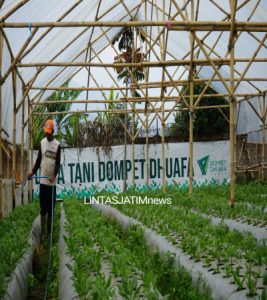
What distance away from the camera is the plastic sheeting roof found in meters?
9.12

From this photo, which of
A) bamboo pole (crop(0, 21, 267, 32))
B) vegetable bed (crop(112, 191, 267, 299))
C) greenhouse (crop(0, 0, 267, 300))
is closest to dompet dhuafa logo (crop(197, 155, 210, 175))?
greenhouse (crop(0, 0, 267, 300))

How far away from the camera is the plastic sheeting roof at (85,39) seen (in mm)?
9125

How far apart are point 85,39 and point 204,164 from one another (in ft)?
23.9

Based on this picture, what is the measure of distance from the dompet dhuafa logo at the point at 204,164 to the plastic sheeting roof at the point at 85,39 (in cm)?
166

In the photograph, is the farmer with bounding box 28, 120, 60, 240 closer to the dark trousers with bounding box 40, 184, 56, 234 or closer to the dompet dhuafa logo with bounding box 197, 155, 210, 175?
the dark trousers with bounding box 40, 184, 56, 234

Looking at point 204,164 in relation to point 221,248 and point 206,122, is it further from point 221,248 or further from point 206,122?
point 221,248

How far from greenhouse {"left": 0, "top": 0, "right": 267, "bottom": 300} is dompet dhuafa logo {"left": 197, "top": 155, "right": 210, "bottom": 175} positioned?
39 mm

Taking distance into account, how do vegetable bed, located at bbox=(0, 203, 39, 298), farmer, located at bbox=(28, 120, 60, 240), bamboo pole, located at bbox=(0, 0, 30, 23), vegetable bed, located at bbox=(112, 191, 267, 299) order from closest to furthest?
vegetable bed, located at bbox=(112, 191, 267, 299), vegetable bed, located at bbox=(0, 203, 39, 298), bamboo pole, located at bbox=(0, 0, 30, 23), farmer, located at bbox=(28, 120, 60, 240)

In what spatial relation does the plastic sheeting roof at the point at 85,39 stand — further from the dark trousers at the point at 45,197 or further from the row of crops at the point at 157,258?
the row of crops at the point at 157,258

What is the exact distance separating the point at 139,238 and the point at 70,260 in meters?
1.71

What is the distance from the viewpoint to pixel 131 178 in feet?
57.5

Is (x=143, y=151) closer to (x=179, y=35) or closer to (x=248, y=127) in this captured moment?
(x=248, y=127)

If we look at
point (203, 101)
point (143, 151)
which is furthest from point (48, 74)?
point (203, 101)

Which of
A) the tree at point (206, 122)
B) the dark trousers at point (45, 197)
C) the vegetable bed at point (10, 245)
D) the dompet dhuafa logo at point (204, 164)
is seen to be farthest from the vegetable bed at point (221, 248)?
the tree at point (206, 122)
